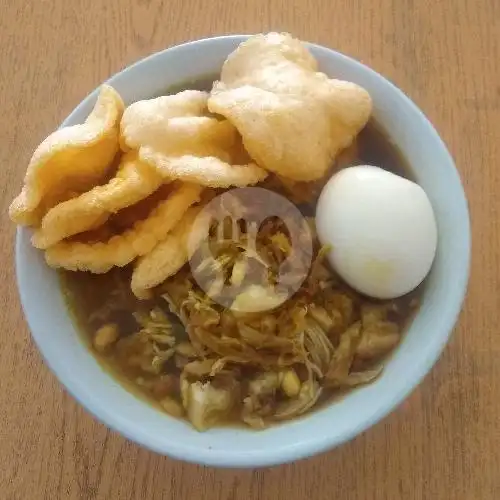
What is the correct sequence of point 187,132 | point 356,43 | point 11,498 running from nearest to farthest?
1. point 187,132
2. point 11,498
3. point 356,43

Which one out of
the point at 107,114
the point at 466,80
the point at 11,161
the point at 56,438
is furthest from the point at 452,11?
the point at 56,438

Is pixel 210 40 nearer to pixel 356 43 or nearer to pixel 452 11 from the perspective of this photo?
pixel 356 43

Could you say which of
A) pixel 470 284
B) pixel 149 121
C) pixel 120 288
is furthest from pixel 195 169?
pixel 470 284

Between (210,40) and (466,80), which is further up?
(210,40)

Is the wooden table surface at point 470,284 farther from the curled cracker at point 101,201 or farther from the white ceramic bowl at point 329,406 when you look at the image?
the curled cracker at point 101,201

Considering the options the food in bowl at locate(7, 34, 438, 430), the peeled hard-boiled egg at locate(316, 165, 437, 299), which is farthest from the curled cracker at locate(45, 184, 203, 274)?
the peeled hard-boiled egg at locate(316, 165, 437, 299)

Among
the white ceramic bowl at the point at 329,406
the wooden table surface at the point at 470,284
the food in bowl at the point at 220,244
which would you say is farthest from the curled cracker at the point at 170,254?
the wooden table surface at the point at 470,284
